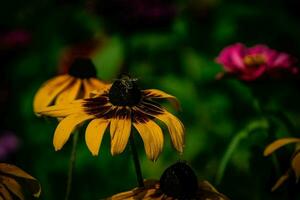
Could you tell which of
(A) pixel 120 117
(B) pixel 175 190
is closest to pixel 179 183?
(B) pixel 175 190

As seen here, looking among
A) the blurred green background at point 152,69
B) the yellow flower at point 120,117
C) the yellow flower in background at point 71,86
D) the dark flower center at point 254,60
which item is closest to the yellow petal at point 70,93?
the yellow flower in background at point 71,86

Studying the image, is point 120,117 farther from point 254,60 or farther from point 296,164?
point 254,60

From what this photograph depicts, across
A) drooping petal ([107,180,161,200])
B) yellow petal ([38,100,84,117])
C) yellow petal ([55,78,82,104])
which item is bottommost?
drooping petal ([107,180,161,200])

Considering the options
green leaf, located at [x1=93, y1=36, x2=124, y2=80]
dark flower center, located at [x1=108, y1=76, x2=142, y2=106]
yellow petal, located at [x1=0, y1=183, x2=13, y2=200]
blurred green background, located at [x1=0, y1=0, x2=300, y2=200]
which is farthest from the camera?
green leaf, located at [x1=93, y1=36, x2=124, y2=80]

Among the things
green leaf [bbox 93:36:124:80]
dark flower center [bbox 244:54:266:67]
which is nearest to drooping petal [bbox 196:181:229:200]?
dark flower center [bbox 244:54:266:67]

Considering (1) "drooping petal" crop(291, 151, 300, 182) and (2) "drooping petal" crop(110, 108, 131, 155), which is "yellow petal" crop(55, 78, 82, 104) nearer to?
(2) "drooping petal" crop(110, 108, 131, 155)

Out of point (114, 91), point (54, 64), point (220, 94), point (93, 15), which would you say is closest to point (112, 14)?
point (93, 15)

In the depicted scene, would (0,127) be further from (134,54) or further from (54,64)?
(134,54)
